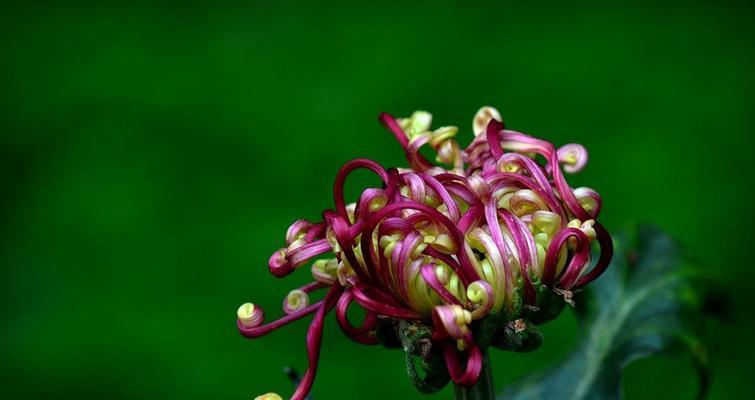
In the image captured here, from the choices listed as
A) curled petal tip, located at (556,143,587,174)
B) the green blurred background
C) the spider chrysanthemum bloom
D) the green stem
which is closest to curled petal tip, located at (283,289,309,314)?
the spider chrysanthemum bloom

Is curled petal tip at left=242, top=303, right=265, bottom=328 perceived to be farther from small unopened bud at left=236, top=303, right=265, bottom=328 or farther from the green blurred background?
the green blurred background

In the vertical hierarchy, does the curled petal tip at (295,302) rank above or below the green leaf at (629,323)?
above

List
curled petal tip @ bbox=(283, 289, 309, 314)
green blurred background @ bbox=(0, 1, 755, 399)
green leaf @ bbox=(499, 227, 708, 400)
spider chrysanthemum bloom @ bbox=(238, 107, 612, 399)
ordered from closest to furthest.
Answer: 1. spider chrysanthemum bloom @ bbox=(238, 107, 612, 399)
2. curled petal tip @ bbox=(283, 289, 309, 314)
3. green leaf @ bbox=(499, 227, 708, 400)
4. green blurred background @ bbox=(0, 1, 755, 399)

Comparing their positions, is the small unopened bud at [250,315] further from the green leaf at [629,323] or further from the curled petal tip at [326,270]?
the green leaf at [629,323]

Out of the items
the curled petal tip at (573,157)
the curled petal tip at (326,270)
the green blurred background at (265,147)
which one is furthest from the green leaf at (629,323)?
the green blurred background at (265,147)

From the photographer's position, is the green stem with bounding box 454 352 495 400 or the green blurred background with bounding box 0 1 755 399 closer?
the green stem with bounding box 454 352 495 400

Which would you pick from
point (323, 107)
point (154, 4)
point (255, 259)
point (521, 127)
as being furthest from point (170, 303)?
point (154, 4)
